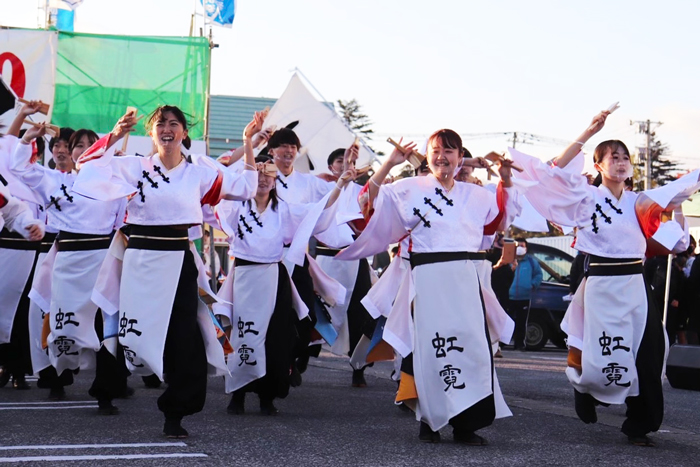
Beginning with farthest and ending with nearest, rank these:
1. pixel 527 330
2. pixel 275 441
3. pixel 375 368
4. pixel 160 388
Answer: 1. pixel 527 330
2. pixel 375 368
3. pixel 160 388
4. pixel 275 441

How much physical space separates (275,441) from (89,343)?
2270 millimetres

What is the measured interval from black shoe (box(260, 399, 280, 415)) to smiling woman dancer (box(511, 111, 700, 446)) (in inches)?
→ 81.3

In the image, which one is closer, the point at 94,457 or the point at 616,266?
the point at 94,457

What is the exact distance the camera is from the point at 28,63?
1655 cm

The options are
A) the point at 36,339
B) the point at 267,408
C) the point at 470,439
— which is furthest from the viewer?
the point at 36,339

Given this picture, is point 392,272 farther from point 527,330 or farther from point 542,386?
point 527,330

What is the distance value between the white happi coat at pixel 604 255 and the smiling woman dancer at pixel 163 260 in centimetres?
208

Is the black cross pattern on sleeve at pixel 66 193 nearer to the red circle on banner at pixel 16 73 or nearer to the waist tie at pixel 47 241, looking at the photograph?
the waist tie at pixel 47 241

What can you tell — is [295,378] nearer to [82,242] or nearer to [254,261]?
[254,261]

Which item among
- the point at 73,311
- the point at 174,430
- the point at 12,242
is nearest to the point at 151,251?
the point at 174,430

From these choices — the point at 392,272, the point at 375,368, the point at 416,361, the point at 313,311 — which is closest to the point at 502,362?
the point at 375,368

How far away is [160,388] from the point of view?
31.5ft

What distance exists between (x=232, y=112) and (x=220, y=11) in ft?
102

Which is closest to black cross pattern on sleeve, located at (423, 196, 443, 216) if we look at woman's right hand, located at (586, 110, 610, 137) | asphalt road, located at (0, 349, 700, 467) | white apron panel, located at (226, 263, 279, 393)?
woman's right hand, located at (586, 110, 610, 137)
